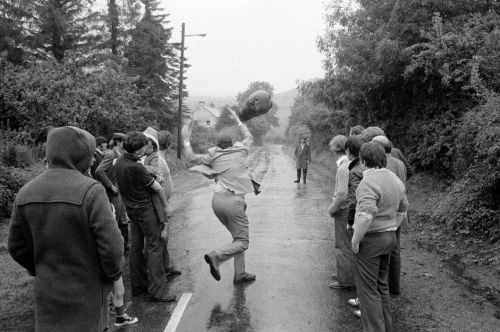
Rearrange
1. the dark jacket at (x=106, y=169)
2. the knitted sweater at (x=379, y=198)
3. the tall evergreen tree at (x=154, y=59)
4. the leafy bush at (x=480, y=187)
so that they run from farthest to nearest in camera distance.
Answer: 1. the tall evergreen tree at (x=154, y=59)
2. the leafy bush at (x=480, y=187)
3. the dark jacket at (x=106, y=169)
4. the knitted sweater at (x=379, y=198)

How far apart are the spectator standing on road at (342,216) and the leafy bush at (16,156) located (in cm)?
882

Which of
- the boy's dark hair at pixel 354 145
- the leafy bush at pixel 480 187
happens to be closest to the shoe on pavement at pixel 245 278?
the boy's dark hair at pixel 354 145

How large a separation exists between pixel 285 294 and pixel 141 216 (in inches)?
84.6

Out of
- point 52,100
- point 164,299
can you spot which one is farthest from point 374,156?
point 52,100

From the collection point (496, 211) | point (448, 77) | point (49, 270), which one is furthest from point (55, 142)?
point (448, 77)

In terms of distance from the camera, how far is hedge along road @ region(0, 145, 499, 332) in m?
4.96

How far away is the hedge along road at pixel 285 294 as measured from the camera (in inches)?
195

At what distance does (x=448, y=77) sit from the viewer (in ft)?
34.6

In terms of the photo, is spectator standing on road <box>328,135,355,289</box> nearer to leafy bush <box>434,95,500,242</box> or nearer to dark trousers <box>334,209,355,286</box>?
dark trousers <box>334,209,355,286</box>

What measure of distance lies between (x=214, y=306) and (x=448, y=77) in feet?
27.1

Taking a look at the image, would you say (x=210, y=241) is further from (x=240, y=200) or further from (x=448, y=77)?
(x=448, y=77)

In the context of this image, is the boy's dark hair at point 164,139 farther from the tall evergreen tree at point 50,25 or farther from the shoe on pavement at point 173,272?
the tall evergreen tree at point 50,25

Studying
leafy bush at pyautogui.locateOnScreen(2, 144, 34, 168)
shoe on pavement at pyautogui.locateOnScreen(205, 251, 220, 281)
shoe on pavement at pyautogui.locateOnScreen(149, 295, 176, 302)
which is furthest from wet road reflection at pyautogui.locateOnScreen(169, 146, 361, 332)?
leafy bush at pyautogui.locateOnScreen(2, 144, 34, 168)

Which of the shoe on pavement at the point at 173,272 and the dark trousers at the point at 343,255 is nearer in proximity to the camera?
the dark trousers at the point at 343,255
